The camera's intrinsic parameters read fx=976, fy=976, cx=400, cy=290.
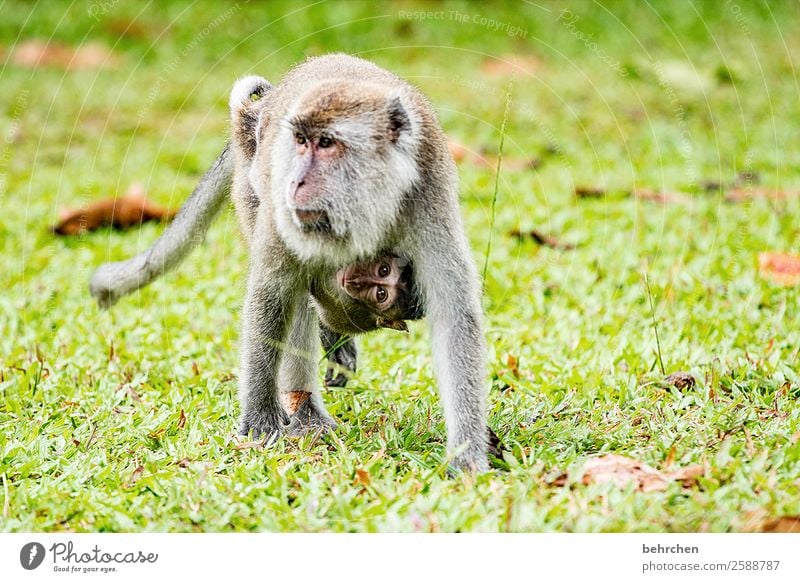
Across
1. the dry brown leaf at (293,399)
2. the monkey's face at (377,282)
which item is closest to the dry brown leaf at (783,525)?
the monkey's face at (377,282)

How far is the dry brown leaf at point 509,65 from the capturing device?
12.9 m

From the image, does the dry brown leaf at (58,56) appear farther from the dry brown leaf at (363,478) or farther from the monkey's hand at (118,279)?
the dry brown leaf at (363,478)

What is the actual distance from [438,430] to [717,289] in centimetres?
304

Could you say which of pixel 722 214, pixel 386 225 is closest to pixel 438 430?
pixel 386 225

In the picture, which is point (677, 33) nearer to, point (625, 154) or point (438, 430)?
point (625, 154)

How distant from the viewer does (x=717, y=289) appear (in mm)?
7254

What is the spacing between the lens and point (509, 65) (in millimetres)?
12891

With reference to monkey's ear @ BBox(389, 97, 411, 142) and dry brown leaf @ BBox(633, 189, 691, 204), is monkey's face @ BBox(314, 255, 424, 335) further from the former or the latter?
dry brown leaf @ BBox(633, 189, 691, 204)

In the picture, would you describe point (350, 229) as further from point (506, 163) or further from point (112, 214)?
point (506, 163)

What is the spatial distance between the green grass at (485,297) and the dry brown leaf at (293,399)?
1.09 feet

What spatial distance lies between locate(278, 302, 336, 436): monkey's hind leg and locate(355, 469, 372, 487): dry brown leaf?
34.3 inches

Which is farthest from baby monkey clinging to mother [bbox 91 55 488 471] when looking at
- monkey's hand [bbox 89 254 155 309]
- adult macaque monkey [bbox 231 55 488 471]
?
monkey's hand [bbox 89 254 155 309]

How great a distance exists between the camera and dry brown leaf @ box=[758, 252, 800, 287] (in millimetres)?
7199
